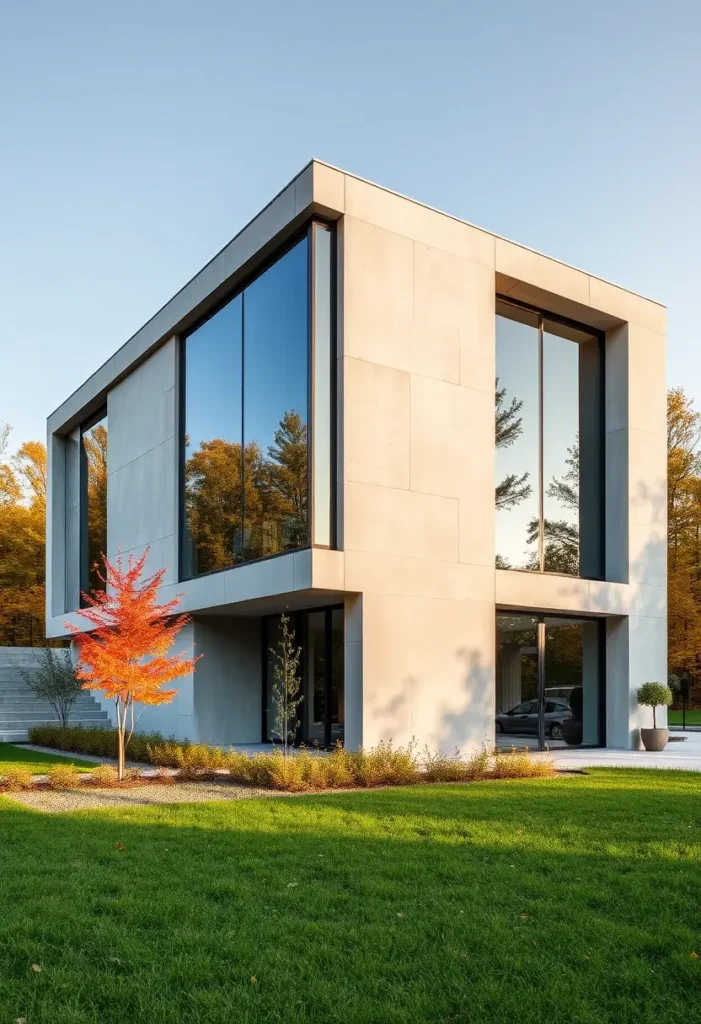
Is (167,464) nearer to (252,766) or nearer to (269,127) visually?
(269,127)

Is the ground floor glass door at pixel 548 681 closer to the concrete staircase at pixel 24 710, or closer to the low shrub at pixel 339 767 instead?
the low shrub at pixel 339 767

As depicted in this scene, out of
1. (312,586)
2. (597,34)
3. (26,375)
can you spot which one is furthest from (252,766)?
(26,375)

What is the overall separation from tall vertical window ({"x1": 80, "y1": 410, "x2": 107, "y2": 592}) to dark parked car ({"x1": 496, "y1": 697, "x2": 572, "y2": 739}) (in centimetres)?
1288

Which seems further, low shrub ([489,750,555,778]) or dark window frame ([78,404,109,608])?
dark window frame ([78,404,109,608])

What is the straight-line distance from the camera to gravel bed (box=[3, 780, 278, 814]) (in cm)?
1075

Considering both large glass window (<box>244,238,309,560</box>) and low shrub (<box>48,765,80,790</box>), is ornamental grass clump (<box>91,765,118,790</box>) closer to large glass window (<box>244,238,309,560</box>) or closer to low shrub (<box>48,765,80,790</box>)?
low shrub (<box>48,765,80,790</box>)

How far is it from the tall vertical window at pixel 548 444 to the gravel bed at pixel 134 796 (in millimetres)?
8177

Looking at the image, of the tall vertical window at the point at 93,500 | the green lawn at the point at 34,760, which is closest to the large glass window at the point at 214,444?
the green lawn at the point at 34,760

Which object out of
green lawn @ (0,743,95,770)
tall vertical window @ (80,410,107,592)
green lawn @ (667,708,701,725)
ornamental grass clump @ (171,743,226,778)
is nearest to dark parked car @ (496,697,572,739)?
ornamental grass clump @ (171,743,226,778)

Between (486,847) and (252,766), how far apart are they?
18.1 feet

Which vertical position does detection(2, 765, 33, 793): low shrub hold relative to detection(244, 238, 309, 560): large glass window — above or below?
below

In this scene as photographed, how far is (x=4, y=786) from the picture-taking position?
39.9ft

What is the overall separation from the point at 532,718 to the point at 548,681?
86cm

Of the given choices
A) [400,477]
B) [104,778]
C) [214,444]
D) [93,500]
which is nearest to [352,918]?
[104,778]
